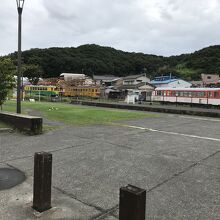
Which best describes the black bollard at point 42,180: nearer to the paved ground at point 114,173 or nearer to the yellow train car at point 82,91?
the paved ground at point 114,173

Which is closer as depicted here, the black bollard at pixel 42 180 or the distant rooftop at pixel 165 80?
the black bollard at pixel 42 180

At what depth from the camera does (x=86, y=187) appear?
4.36 metres

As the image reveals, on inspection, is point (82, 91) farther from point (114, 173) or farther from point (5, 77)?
point (114, 173)

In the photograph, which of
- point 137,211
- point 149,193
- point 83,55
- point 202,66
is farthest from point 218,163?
point 83,55

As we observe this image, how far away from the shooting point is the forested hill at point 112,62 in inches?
3558

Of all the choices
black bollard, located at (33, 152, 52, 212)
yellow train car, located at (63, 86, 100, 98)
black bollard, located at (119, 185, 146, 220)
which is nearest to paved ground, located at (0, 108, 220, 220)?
black bollard, located at (33, 152, 52, 212)

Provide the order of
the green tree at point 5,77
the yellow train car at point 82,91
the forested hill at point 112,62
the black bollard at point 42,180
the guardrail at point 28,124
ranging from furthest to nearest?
the forested hill at point 112,62
the yellow train car at point 82,91
the green tree at point 5,77
the guardrail at point 28,124
the black bollard at point 42,180

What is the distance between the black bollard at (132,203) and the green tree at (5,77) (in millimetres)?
9873

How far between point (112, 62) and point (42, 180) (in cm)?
10343

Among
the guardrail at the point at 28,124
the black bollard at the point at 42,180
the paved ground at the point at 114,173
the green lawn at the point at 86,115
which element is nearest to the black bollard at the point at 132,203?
the paved ground at the point at 114,173

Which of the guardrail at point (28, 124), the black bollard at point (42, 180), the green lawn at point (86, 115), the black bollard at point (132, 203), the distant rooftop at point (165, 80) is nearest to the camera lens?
the black bollard at point (132, 203)

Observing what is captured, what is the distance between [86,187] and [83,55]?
10329 centimetres

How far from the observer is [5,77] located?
11.0 meters

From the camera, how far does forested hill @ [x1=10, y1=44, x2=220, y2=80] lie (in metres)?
90.4
